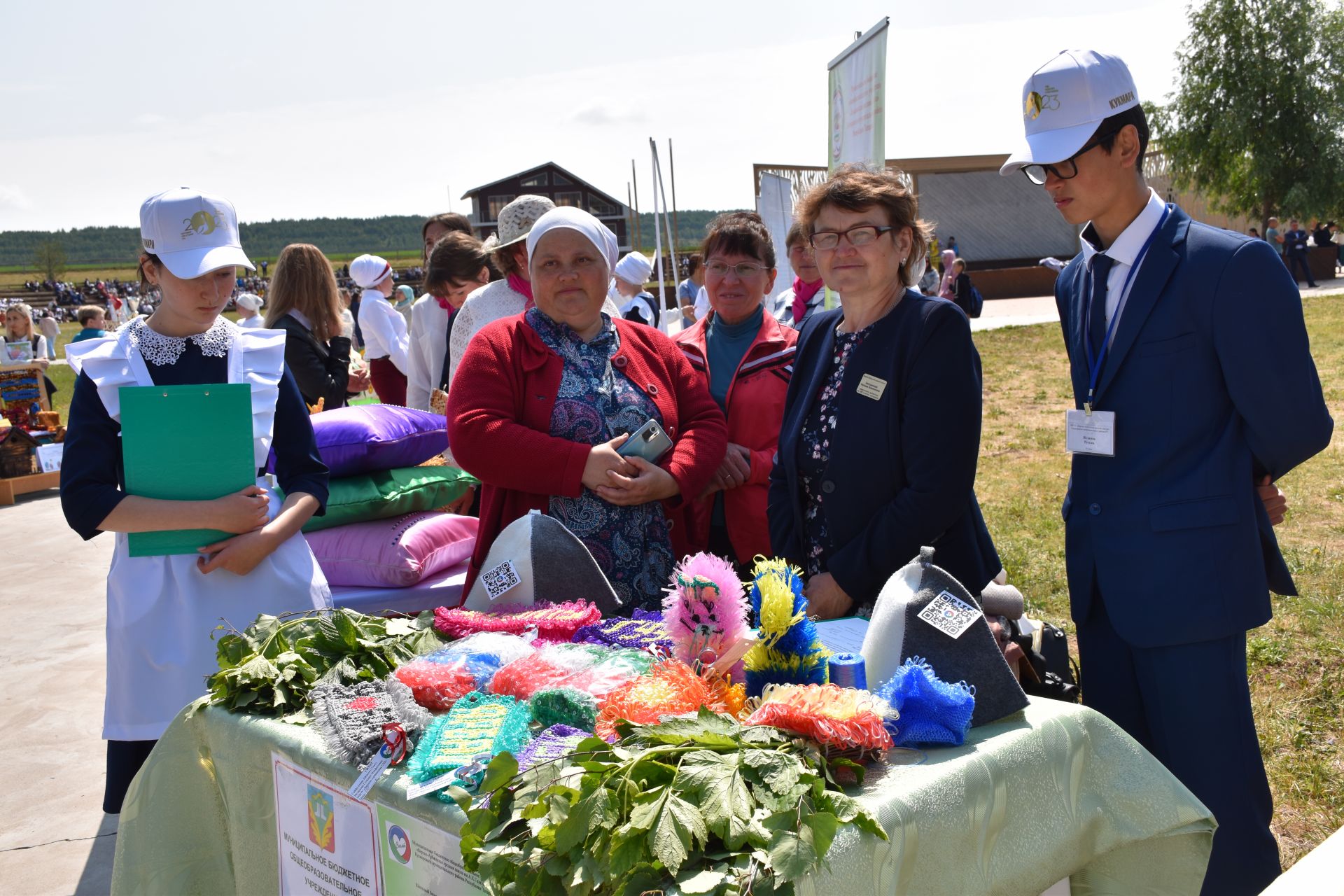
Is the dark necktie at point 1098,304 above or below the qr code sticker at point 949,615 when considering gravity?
above

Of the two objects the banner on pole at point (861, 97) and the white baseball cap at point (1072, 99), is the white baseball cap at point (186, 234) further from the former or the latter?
the banner on pole at point (861, 97)

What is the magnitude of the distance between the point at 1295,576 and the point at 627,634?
441cm

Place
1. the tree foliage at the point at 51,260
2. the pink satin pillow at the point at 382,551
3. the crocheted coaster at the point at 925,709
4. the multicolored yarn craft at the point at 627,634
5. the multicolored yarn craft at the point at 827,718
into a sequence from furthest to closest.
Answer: the tree foliage at the point at 51,260 → the pink satin pillow at the point at 382,551 → the multicolored yarn craft at the point at 627,634 → the crocheted coaster at the point at 925,709 → the multicolored yarn craft at the point at 827,718

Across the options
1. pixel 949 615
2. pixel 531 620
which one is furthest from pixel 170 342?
pixel 949 615

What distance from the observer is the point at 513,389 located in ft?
8.78

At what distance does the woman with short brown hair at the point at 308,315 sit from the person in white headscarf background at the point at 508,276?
1119 mm

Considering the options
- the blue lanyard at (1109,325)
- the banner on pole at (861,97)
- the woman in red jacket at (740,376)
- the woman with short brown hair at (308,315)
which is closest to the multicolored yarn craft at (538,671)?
the woman in red jacket at (740,376)

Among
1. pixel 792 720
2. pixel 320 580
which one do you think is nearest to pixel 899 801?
pixel 792 720

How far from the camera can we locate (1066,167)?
7.30 feet

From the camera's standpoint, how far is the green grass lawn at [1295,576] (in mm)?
3164

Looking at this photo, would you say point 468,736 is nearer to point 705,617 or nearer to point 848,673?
point 705,617

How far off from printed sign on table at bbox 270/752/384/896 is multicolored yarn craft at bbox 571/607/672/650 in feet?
1.73

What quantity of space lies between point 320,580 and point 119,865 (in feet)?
2.88

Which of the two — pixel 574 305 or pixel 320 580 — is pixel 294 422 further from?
pixel 574 305
